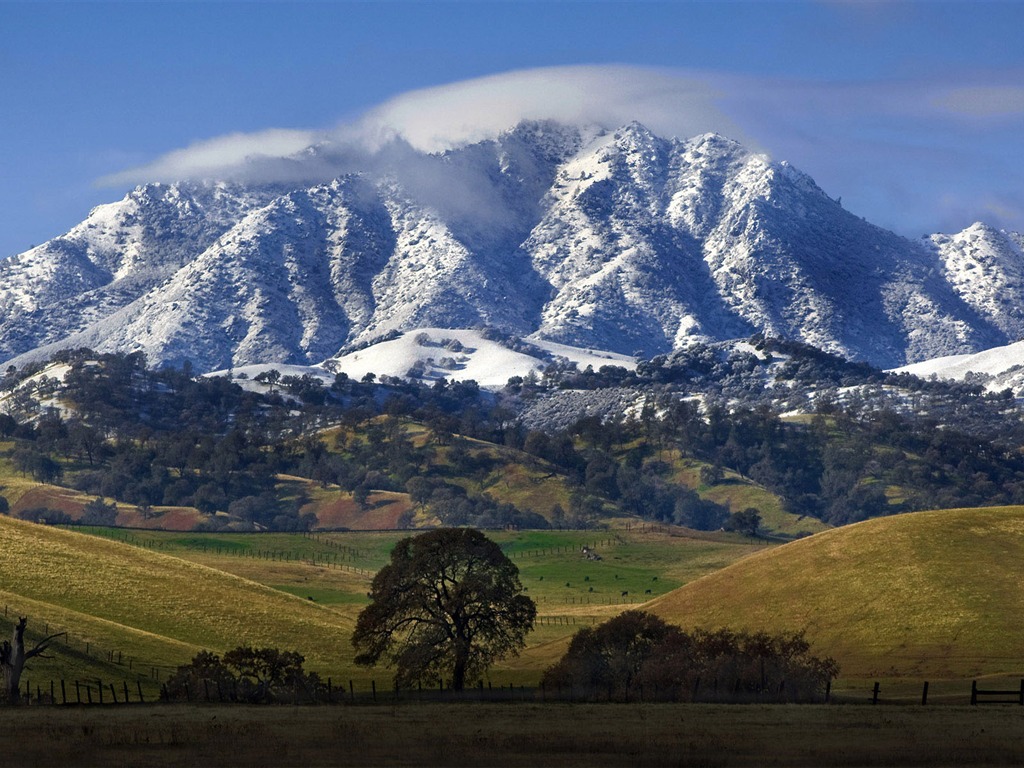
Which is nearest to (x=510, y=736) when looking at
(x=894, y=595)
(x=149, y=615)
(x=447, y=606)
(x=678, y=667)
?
(x=678, y=667)

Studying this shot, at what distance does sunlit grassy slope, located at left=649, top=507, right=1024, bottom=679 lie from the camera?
10850cm

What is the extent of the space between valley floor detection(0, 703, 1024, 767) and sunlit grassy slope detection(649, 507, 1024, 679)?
3919cm

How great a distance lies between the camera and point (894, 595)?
121938mm

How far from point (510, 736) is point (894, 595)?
70636 mm

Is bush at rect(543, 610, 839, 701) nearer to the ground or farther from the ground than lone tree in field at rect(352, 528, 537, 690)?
nearer to the ground

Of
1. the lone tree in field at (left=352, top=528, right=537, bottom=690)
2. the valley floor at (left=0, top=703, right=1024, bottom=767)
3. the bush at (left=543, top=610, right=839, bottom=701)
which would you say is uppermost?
the lone tree in field at (left=352, top=528, right=537, bottom=690)

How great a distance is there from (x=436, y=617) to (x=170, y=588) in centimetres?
4797

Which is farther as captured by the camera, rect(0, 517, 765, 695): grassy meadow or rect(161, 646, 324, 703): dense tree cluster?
rect(0, 517, 765, 695): grassy meadow

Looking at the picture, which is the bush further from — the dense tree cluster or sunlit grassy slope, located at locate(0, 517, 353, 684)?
sunlit grassy slope, located at locate(0, 517, 353, 684)

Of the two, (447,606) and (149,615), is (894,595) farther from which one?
(149,615)

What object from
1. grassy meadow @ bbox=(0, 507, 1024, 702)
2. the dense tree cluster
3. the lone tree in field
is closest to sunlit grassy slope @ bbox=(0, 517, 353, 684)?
grassy meadow @ bbox=(0, 507, 1024, 702)

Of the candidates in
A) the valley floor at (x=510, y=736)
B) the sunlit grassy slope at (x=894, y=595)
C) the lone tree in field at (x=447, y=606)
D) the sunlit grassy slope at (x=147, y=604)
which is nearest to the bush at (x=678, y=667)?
the lone tree in field at (x=447, y=606)

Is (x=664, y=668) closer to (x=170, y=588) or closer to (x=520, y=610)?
(x=520, y=610)

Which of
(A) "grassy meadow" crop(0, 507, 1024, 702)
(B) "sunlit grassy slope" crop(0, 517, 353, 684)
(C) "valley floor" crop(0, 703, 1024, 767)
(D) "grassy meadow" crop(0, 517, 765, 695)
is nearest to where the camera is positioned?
(C) "valley floor" crop(0, 703, 1024, 767)
